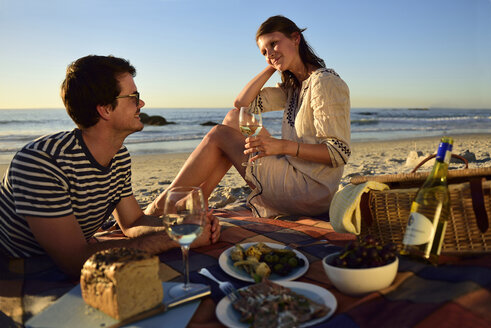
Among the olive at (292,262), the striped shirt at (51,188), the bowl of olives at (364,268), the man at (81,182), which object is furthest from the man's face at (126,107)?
the bowl of olives at (364,268)

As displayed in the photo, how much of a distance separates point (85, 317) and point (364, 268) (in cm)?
108

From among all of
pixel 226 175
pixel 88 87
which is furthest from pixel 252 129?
pixel 226 175

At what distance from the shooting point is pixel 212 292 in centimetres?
175

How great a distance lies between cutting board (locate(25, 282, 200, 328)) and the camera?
144cm

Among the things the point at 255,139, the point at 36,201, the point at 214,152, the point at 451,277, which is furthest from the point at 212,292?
the point at 214,152

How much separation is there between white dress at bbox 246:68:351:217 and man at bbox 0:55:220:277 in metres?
1.24

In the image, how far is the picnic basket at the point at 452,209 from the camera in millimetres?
1873

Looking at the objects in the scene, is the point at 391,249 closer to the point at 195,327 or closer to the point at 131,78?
the point at 195,327

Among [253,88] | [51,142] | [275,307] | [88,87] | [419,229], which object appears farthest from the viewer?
[253,88]

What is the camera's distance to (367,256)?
5.33ft

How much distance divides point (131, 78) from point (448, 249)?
2.21 metres

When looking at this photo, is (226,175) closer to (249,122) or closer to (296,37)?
(296,37)

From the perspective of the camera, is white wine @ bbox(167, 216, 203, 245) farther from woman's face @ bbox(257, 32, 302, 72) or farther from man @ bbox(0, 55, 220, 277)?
woman's face @ bbox(257, 32, 302, 72)

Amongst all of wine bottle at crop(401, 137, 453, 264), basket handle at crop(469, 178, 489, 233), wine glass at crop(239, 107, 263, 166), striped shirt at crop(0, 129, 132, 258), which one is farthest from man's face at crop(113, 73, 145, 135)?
basket handle at crop(469, 178, 489, 233)
